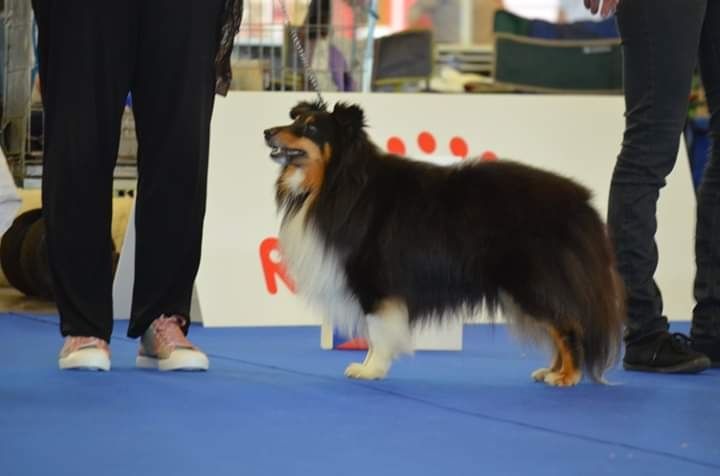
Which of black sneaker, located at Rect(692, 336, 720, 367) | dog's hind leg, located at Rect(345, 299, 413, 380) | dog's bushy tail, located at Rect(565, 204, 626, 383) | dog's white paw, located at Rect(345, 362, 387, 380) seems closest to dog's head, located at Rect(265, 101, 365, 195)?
dog's hind leg, located at Rect(345, 299, 413, 380)

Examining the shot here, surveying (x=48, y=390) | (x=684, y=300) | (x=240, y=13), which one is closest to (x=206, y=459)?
(x=48, y=390)

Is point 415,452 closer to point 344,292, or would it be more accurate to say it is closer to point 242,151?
point 344,292

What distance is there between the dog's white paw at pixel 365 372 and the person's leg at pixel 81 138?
0.61 m

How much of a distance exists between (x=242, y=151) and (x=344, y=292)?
153cm

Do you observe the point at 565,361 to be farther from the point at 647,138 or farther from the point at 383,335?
the point at 647,138

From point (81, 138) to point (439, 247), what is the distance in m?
0.90

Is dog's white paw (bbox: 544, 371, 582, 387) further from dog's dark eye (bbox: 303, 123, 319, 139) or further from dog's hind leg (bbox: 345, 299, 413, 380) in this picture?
dog's dark eye (bbox: 303, 123, 319, 139)

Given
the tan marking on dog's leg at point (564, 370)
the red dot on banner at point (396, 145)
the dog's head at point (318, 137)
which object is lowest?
the tan marking on dog's leg at point (564, 370)

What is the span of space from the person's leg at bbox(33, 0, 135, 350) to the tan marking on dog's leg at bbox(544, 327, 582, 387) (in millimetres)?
1094

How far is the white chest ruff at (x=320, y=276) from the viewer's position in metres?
3.08

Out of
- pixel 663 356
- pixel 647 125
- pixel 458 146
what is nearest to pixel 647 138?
pixel 647 125

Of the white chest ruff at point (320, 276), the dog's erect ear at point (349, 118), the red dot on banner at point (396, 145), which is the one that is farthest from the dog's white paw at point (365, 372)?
the red dot on banner at point (396, 145)

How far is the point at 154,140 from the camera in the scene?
2984 millimetres

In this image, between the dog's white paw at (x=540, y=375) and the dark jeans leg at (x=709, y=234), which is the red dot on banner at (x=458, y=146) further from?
the dog's white paw at (x=540, y=375)
